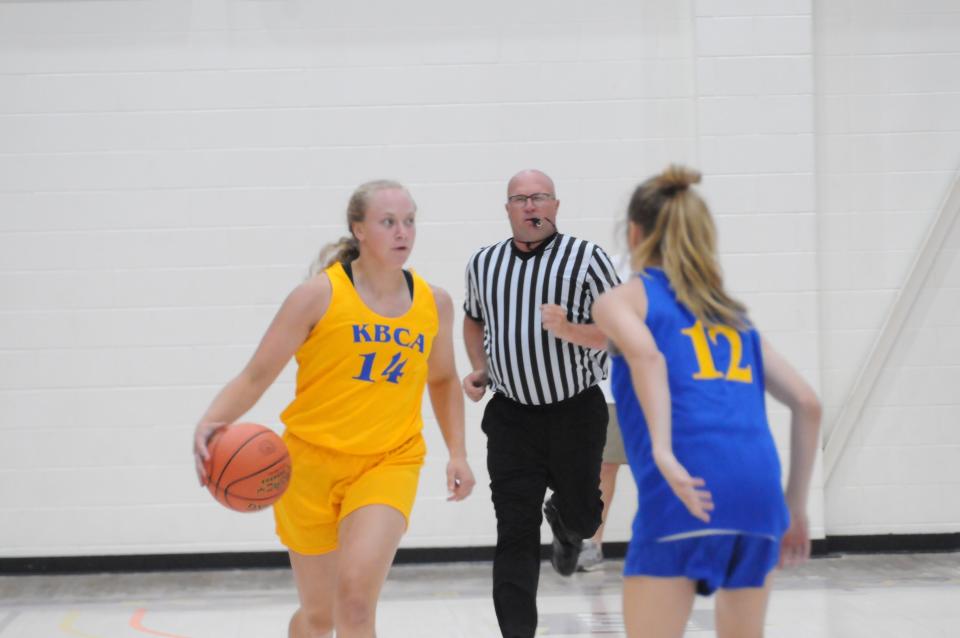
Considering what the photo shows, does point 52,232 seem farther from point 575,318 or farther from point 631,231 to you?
point 631,231

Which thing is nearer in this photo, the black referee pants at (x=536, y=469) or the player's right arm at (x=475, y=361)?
the black referee pants at (x=536, y=469)

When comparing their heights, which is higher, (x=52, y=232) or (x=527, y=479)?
(x=52, y=232)

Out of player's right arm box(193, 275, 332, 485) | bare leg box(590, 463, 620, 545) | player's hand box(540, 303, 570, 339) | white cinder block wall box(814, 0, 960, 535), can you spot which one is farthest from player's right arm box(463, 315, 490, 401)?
white cinder block wall box(814, 0, 960, 535)

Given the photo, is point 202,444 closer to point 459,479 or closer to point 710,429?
point 459,479

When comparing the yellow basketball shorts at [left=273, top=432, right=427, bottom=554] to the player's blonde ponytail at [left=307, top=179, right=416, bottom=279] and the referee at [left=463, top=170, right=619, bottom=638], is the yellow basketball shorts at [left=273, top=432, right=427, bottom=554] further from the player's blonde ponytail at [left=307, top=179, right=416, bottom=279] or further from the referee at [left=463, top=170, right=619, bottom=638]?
the referee at [left=463, top=170, right=619, bottom=638]

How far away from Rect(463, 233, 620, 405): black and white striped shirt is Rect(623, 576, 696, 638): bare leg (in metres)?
2.04

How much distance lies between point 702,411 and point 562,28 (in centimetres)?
478

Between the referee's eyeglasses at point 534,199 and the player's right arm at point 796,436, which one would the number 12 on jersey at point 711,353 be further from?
the referee's eyeglasses at point 534,199

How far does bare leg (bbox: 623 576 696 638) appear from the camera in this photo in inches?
102

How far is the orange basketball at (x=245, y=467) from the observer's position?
11.5 feet

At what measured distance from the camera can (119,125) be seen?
22.9 ft

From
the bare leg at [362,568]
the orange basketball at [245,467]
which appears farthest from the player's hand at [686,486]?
the orange basketball at [245,467]

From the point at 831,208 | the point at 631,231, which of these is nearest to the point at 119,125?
the point at 831,208

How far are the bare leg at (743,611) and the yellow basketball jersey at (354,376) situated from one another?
1431mm
